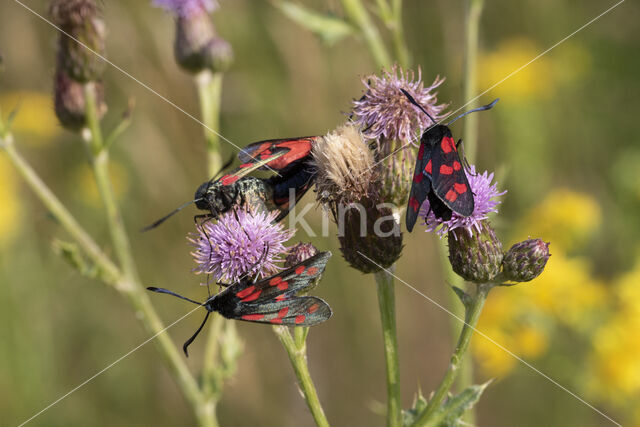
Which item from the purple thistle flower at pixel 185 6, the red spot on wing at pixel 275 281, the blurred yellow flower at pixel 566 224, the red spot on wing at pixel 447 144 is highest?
the purple thistle flower at pixel 185 6

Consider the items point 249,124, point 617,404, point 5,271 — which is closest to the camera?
point 617,404

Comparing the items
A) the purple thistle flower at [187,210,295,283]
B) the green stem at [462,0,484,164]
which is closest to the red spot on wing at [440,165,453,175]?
the purple thistle flower at [187,210,295,283]

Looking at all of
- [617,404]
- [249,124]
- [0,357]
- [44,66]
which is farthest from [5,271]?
[617,404]

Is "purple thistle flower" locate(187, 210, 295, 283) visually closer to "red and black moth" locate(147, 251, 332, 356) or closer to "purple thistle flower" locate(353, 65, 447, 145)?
"red and black moth" locate(147, 251, 332, 356)

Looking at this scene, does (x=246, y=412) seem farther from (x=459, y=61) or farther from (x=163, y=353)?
(x=459, y=61)

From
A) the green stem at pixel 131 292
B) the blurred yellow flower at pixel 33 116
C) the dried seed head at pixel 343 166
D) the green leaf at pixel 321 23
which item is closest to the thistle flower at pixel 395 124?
the dried seed head at pixel 343 166

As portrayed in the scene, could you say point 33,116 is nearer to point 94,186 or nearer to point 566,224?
point 94,186

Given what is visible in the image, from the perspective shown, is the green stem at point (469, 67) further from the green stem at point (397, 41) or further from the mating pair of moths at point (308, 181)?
the mating pair of moths at point (308, 181)
